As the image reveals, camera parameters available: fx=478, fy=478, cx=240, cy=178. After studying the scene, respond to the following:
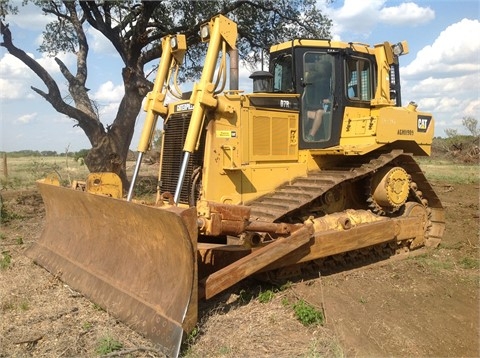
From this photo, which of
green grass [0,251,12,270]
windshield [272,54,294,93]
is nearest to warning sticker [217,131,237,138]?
windshield [272,54,294,93]

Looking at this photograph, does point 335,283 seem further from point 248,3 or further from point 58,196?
point 248,3

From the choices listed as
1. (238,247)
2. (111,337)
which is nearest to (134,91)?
(238,247)

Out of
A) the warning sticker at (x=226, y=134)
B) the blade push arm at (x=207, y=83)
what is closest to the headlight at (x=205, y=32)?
the blade push arm at (x=207, y=83)

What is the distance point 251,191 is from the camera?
6.37 m

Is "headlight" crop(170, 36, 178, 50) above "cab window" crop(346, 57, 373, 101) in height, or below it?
above

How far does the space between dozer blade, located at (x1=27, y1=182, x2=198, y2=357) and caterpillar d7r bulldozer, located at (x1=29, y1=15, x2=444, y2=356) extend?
2 cm

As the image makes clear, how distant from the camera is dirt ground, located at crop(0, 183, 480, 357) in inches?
169

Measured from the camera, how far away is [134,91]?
13391mm

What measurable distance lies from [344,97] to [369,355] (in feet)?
13.2

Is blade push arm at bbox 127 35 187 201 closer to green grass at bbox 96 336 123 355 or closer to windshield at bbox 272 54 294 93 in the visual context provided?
windshield at bbox 272 54 294 93

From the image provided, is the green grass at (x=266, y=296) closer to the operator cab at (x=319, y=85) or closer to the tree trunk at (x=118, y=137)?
the operator cab at (x=319, y=85)

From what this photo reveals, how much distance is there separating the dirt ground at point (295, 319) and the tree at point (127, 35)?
663 cm

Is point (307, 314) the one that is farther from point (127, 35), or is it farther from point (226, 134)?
point (127, 35)

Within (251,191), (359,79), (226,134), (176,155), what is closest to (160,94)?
(176,155)
